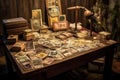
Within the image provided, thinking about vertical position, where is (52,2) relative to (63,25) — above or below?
above

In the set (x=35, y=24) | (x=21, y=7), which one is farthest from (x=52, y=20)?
(x=21, y=7)

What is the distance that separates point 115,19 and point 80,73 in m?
1.50

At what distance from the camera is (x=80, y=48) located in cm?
261

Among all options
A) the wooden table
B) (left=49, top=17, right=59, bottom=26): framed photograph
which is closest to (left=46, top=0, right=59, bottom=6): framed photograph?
(left=49, top=17, right=59, bottom=26): framed photograph

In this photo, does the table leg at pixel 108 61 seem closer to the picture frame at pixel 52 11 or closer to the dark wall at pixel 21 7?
the picture frame at pixel 52 11

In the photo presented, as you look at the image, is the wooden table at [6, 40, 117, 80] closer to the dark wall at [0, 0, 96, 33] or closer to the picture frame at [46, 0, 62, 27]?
the dark wall at [0, 0, 96, 33]

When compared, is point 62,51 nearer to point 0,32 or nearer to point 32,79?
point 32,79

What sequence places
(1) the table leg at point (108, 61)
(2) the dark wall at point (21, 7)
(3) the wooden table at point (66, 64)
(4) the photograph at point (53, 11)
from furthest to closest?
(4) the photograph at point (53, 11) < (2) the dark wall at point (21, 7) < (1) the table leg at point (108, 61) < (3) the wooden table at point (66, 64)

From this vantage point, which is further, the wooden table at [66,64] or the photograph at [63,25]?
the photograph at [63,25]

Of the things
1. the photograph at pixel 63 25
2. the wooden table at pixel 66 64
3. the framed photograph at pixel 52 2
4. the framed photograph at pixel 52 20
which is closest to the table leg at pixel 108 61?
the wooden table at pixel 66 64

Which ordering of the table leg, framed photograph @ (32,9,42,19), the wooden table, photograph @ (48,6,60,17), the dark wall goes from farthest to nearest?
photograph @ (48,6,60,17) < framed photograph @ (32,9,42,19) < the dark wall < the table leg < the wooden table

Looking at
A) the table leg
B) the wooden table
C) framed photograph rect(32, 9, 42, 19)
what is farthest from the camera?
framed photograph rect(32, 9, 42, 19)

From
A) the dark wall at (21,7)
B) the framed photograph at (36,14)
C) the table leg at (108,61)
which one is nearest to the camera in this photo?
the table leg at (108,61)

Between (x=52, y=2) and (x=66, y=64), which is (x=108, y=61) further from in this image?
(x=52, y=2)
